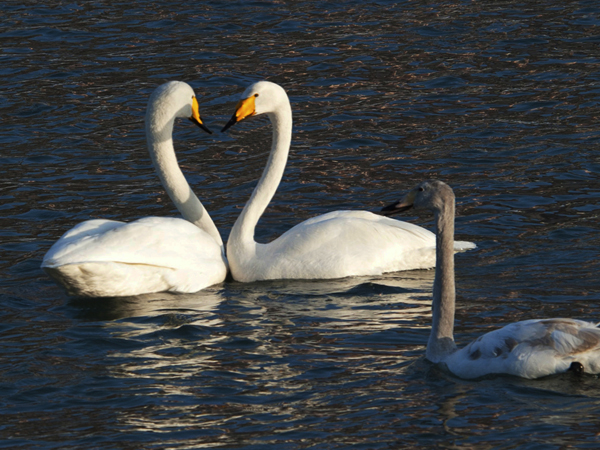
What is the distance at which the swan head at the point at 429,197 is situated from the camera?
6.77m

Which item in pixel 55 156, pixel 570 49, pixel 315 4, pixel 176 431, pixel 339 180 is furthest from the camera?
pixel 315 4

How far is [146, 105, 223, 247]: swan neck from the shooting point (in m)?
9.38

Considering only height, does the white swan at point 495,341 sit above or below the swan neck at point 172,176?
below

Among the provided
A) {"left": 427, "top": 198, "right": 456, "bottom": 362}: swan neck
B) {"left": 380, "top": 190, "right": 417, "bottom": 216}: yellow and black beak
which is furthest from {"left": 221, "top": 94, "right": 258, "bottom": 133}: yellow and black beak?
{"left": 427, "top": 198, "right": 456, "bottom": 362}: swan neck

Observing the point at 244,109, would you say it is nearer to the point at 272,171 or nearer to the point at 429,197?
the point at 272,171

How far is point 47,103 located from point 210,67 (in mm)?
2625

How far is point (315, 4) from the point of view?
18.7m

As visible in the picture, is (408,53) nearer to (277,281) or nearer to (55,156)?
(55,156)

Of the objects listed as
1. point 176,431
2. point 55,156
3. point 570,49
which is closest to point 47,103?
point 55,156

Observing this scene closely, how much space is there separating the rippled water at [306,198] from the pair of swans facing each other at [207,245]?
18cm

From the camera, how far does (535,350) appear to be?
620 cm

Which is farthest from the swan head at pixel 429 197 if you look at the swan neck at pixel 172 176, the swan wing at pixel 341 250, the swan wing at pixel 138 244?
the swan neck at pixel 172 176

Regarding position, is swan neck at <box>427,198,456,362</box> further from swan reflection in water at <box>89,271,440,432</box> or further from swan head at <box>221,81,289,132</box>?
swan head at <box>221,81,289,132</box>

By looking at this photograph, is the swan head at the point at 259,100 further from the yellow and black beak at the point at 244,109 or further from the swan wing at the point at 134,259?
the swan wing at the point at 134,259
